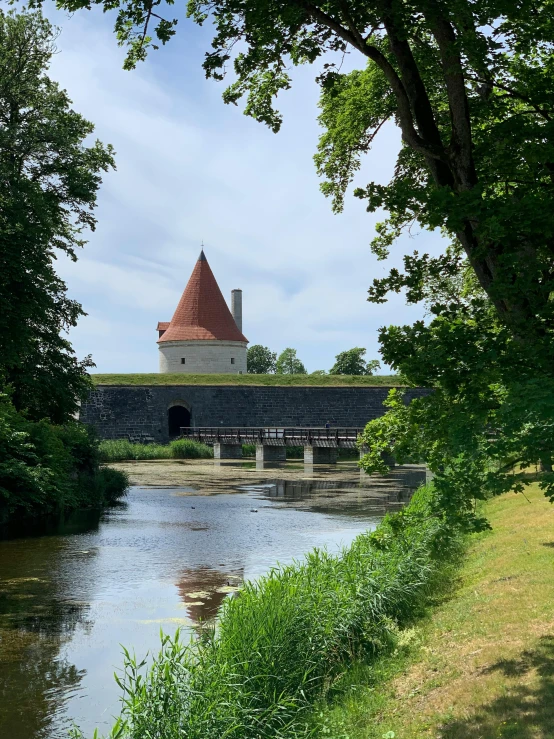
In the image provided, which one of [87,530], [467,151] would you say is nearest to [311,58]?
[467,151]

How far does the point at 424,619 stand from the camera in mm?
7348

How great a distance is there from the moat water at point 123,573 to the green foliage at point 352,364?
50928 millimetres

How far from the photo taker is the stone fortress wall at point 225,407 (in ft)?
145

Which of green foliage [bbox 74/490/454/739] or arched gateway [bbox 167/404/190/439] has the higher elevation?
arched gateway [bbox 167/404/190/439]

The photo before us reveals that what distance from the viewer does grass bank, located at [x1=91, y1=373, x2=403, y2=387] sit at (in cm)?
4600

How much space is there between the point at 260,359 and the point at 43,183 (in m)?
65.2

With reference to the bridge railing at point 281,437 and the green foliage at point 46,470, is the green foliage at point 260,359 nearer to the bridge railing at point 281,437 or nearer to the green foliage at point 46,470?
the bridge railing at point 281,437

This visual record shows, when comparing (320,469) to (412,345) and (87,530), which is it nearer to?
(87,530)

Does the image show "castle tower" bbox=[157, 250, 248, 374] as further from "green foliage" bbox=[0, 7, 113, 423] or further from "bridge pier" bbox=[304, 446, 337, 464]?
"green foliage" bbox=[0, 7, 113, 423]

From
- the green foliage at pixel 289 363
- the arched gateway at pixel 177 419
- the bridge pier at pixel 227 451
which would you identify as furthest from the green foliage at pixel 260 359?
the bridge pier at pixel 227 451

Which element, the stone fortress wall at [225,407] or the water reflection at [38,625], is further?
the stone fortress wall at [225,407]

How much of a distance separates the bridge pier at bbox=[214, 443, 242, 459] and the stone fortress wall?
6.34 m

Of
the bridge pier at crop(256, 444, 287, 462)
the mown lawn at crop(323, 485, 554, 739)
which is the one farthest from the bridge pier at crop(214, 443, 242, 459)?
the mown lawn at crop(323, 485, 554, 739)

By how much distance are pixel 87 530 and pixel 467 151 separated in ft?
36.7
